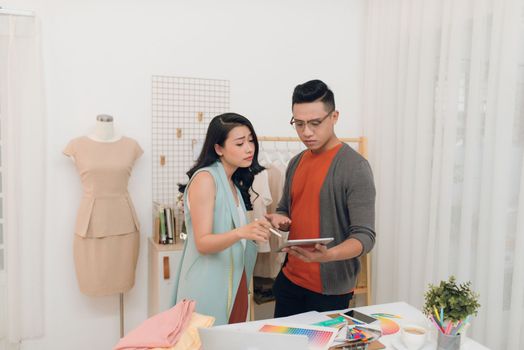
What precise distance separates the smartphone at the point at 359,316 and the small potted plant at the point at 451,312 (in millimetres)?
272

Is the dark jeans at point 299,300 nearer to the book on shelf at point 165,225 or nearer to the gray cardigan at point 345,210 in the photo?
the gray cardigan at point 345,210

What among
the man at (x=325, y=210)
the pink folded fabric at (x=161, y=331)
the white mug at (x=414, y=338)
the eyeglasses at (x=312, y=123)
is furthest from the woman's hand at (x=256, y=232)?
the white mug at (x=414, y=338)

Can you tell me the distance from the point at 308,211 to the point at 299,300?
1.35ft

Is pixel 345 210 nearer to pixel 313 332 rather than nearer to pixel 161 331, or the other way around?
pixel 313 332

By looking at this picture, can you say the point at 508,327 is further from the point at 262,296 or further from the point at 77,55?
the point at 77,55

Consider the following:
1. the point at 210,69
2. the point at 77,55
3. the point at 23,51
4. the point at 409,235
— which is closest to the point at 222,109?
the point at 210,69

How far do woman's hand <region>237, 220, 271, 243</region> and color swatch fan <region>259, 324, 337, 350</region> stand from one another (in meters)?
0.33

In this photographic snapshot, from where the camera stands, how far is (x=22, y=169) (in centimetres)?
279

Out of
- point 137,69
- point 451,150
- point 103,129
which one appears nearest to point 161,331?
point 103,129

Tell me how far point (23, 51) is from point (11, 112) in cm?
39

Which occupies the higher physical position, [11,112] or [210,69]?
[210,69]

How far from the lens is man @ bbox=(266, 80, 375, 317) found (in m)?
1.80

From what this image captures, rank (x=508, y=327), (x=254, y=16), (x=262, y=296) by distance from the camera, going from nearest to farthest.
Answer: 1. (x=508, y=327)
2. (x=262, y=296)
3. (x=254, y=16)

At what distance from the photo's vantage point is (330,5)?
3.57 meters
